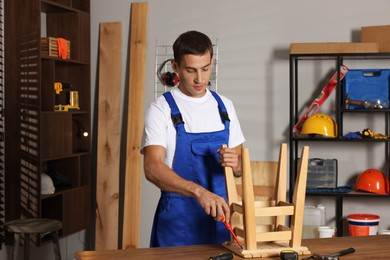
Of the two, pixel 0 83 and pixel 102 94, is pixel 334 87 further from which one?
pixel 0 83

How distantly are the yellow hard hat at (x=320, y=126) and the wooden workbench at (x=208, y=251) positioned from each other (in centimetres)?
228

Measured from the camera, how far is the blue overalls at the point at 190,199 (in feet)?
9.85

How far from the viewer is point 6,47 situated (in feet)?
16.5

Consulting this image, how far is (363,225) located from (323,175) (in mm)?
470

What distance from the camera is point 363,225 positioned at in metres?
4.88

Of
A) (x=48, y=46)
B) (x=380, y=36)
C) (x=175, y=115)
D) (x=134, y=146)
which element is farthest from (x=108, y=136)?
(x=175, y=115)

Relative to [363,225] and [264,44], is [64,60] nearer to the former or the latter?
[264,44]

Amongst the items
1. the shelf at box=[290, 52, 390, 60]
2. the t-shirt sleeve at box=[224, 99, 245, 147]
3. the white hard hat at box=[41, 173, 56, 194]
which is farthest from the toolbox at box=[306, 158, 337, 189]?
the t-shirt sleeve at box=[224, 99, 245, 147]

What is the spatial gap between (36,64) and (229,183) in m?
2.64

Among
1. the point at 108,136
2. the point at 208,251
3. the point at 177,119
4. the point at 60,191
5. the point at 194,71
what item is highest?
the point at 194,71

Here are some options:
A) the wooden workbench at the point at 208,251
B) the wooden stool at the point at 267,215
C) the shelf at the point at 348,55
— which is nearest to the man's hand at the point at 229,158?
the wooden stool at the point at 267,215

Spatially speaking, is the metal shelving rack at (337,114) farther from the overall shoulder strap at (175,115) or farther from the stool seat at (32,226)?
the overall shoulder strap at (175,115)

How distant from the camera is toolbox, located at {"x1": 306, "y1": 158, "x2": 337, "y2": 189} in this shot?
507cm

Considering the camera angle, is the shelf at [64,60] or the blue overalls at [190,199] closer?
the blue overalls at [190,199]
